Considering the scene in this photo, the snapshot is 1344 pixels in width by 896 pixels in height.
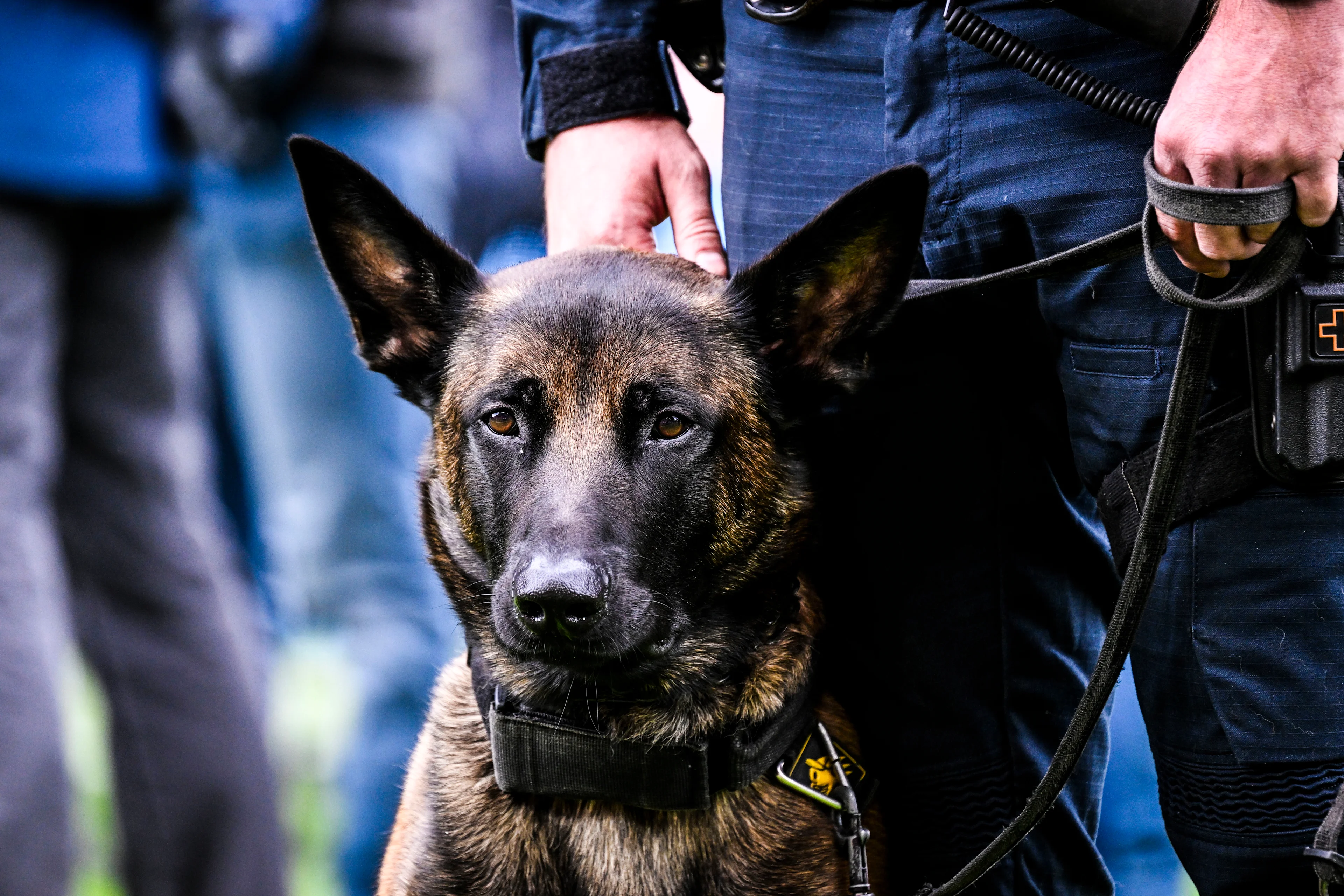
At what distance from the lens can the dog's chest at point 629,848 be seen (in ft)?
7.40

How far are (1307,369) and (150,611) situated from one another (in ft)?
10.3

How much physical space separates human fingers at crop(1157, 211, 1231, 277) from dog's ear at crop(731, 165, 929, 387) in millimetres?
431

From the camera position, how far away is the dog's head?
2178 mm

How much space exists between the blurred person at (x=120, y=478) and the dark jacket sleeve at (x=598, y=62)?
1.58m

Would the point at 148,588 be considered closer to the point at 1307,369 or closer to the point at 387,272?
the point at 387,272

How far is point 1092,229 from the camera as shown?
1918 mm

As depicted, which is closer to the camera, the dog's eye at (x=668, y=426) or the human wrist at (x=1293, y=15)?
the human wrist at (x=1293, y=15)

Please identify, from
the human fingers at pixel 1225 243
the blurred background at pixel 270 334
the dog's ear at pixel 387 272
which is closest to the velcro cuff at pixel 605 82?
the dog's ear at pixel 387 272

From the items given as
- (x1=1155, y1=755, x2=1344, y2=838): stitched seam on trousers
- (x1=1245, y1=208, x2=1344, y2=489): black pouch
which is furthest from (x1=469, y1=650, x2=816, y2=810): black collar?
(x1=1245, y1=208, x2=1344, y2=489): black pouch

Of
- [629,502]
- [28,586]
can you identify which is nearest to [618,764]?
[629,502]

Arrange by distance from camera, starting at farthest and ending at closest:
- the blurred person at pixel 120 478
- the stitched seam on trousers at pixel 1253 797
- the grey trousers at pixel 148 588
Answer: the grey trousers at pixel 148 588 < the blurred person at pixel 120 478 < the stitched seam on trousers at pixel 1253 797

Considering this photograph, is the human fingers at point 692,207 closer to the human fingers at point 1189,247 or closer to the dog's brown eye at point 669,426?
the dog's brown eye at point 669,426

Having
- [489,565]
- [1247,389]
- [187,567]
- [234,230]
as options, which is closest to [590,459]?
[489,565]

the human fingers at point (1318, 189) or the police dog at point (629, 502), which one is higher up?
the human fingers at point (1318, 189)
